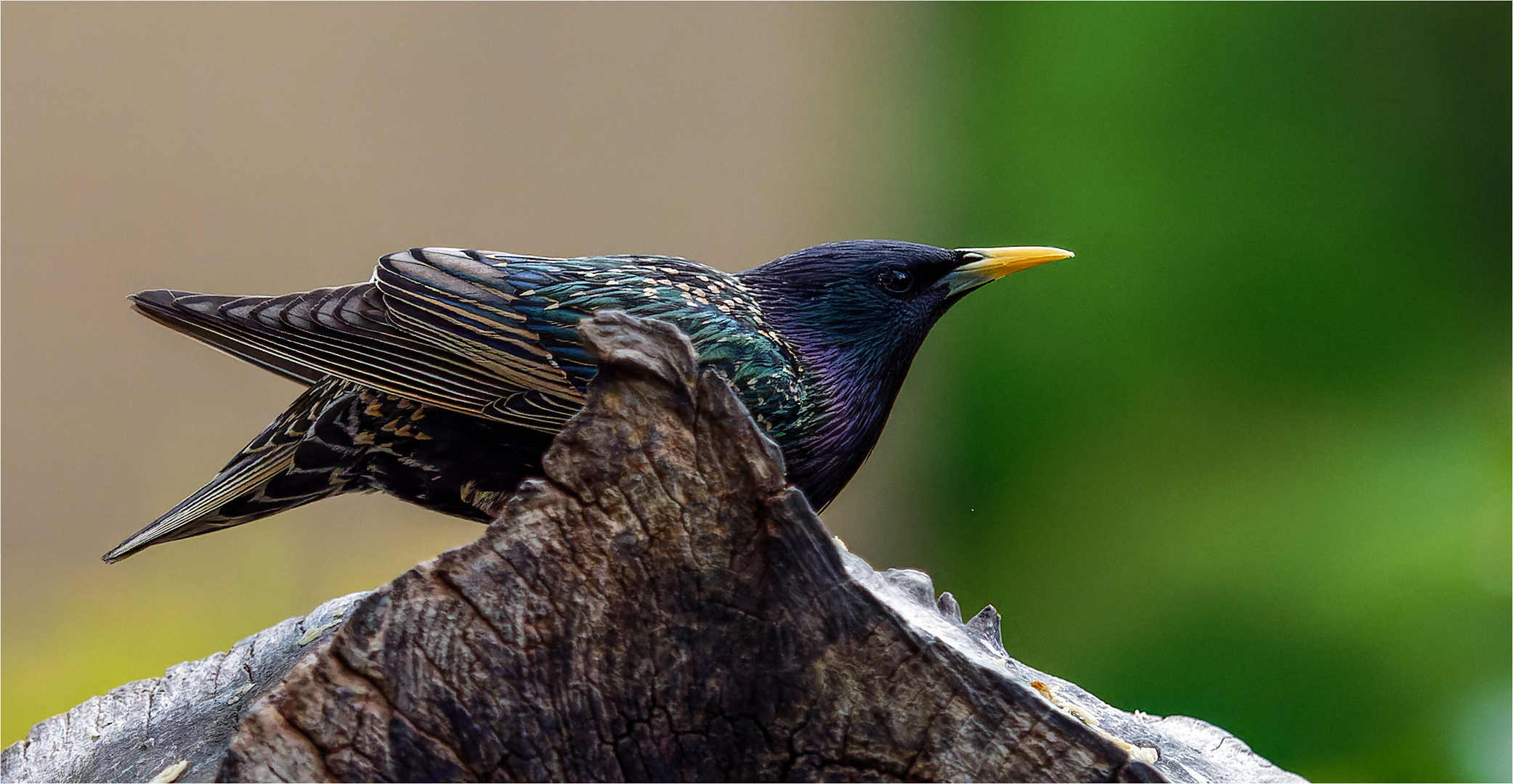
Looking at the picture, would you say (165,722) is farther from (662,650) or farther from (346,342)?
(662,650)

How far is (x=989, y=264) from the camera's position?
1796mm

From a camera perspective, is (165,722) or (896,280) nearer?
(165,722)

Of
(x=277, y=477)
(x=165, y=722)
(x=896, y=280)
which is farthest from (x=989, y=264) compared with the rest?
(x=165, y=722)

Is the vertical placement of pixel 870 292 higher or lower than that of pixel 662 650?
higher

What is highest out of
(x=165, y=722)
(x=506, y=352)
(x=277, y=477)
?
(x=506, y=352)

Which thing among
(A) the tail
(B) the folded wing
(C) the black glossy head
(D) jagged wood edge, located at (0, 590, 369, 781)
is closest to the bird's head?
(C) the black glossy head

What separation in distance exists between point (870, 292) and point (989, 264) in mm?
192

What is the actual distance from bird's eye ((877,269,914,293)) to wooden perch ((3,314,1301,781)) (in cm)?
78

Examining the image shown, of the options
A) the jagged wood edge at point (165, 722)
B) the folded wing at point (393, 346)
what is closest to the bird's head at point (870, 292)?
the folded wing at point (393, 346)

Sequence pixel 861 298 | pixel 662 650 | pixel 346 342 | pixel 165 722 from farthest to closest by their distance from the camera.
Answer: pixel 861 298
pixel 346 342
pixel 165 722
pixel 662 650

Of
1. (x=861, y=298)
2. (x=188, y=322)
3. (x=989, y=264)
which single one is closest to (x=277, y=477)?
(x=188, y=322)

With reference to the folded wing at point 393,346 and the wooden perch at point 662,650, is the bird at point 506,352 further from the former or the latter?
the wooden perch at point 662,650

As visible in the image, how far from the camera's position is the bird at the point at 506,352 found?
5.14ft

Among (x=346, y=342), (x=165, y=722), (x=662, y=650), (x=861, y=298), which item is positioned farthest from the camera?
(x=861, y=298)
